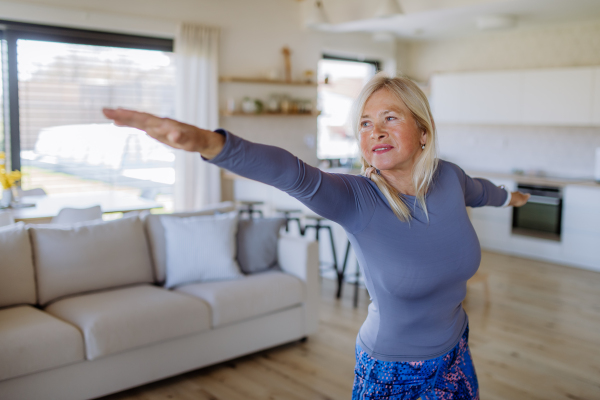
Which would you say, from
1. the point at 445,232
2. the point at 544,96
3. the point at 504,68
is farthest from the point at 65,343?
the point at 504,68

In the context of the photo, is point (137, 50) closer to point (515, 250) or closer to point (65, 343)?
point (65, 343)

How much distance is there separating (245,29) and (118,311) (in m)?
4.50

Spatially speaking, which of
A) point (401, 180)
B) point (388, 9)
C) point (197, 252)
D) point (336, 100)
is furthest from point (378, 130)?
point (336, 100)

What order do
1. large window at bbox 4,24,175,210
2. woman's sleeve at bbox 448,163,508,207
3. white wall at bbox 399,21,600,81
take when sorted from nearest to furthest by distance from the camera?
woman's sleeve at bbox 448,163,508,207, large window at bbox 4,24,175,210, white wall at bbox 399,21,600,81

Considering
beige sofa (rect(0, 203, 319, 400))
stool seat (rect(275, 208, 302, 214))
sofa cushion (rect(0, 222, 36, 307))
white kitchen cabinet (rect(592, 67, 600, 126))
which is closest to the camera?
beige sofa (rect(0, 203, 319, 400))

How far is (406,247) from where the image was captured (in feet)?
4.24

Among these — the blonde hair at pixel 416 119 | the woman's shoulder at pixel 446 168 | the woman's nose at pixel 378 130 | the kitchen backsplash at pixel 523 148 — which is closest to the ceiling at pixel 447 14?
the kitchen backsplash at pixel 523 148

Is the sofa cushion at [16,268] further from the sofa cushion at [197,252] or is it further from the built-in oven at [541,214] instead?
the built-in oven at [541,214]

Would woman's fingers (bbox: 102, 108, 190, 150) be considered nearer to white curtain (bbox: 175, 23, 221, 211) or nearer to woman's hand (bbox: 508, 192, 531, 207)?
woman's hand (bbox: 508, 192, 531, 207)

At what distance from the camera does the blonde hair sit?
137 centimetres

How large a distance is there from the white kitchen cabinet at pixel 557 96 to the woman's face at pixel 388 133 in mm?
5457

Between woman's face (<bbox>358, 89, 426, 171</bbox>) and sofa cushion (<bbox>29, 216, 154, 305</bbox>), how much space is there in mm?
2359

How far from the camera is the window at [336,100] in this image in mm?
7547

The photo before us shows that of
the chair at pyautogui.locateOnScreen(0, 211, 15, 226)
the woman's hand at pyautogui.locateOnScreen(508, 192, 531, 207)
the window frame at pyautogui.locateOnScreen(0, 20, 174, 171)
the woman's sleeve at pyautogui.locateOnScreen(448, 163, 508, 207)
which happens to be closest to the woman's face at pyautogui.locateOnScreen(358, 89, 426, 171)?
the woman's sleeve at pyautogui.locateOnScreen(448, 163, 508, 207)
